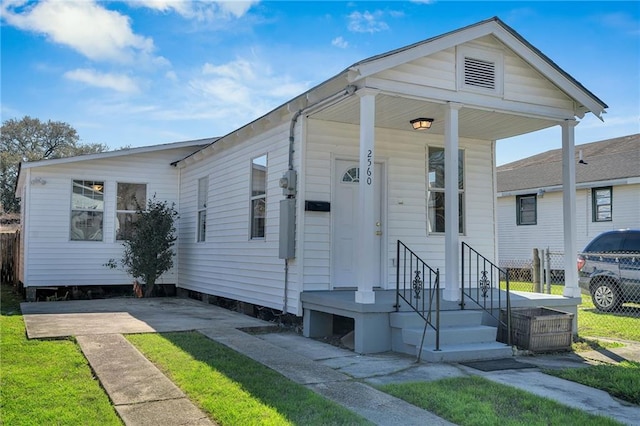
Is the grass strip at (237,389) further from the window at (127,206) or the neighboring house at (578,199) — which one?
the neighboring house at (578,199)

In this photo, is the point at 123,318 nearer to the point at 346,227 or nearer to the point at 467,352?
the point at 346,227

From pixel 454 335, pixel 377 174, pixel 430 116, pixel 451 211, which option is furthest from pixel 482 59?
pixel 454 335

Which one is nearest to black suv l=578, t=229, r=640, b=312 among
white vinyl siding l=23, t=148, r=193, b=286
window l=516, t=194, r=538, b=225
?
window l=516, t=194, r=538, b=225

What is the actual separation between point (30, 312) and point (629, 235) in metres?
11.5

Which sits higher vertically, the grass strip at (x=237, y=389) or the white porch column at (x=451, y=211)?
the white porch column at (x=451, y=211)

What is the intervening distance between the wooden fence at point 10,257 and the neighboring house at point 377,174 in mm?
7453

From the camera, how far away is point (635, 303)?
10.1 m

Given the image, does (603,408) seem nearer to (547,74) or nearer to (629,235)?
(547,74)

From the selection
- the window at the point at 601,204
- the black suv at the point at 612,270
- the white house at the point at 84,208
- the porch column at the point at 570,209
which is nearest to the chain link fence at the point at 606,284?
the black suv at the point at 612,270

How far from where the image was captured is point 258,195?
9336 millimetres

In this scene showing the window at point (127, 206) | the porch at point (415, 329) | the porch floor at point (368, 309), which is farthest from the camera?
the window at point (127, 206)

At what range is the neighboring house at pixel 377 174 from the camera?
6703 millimetres

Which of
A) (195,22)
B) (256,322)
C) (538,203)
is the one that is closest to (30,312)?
(256,322)

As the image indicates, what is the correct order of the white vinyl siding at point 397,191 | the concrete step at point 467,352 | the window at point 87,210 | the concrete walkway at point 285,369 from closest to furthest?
the concrete walkway at point 285,369 → the concrete step at point 467,352 → the white vinyl siding at point 397,191 → the window at point 87,210
